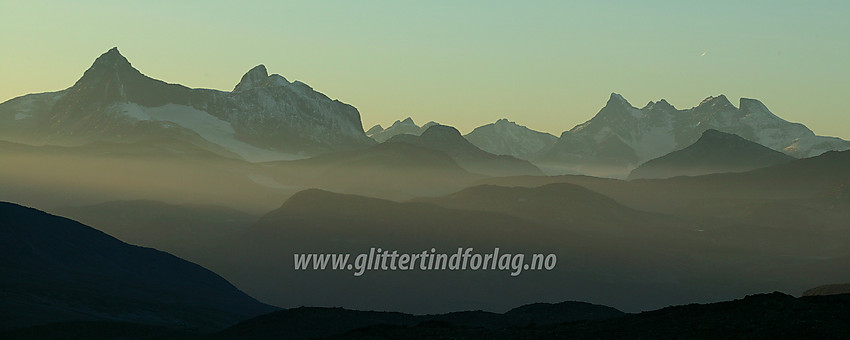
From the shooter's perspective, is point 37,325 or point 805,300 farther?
point 37,325

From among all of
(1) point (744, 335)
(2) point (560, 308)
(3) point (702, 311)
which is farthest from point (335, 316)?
(1) point (744, 335)

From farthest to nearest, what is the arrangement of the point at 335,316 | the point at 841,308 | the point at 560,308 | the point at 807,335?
the point at 560,308
the point at 335,316
the point at 841,308
the point at 807,335

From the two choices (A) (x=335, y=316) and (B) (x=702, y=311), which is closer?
(B) (x=702, y=311)

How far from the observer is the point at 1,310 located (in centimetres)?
19612

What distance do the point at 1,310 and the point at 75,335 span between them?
120ft

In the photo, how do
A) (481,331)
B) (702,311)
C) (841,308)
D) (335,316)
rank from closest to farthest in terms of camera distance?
1. (841,308)
2. (702,311)
3. (481,331)
4. (335,316)

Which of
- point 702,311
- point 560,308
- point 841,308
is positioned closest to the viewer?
point 841,308

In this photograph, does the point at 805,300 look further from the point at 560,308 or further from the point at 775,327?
the point at 560,308

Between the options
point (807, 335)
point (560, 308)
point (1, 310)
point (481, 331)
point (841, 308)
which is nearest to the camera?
point (807, 335)

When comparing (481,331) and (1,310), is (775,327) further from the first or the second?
(1,310)

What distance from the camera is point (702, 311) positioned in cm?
11194

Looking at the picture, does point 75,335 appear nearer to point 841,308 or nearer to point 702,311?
point 702,311

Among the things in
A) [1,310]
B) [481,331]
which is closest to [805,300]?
[481,331]

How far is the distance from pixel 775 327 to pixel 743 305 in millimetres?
10283
